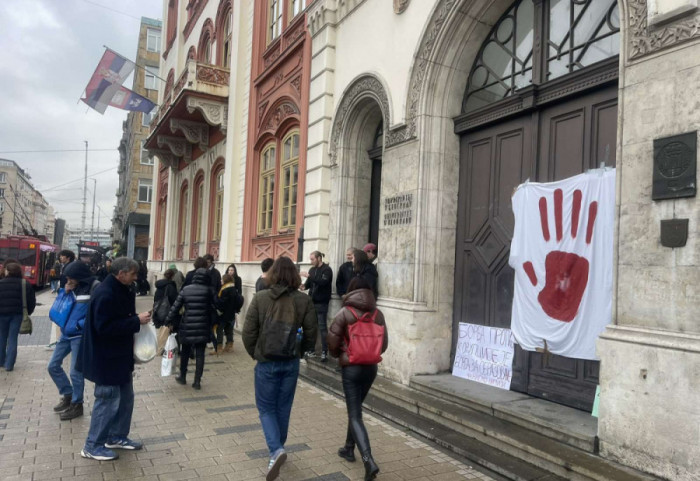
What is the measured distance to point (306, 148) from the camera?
10.8 m

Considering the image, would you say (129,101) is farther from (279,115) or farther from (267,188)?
(279,115)

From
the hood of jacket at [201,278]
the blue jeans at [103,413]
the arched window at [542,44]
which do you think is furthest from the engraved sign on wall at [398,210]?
the blue jeans at [103,413]

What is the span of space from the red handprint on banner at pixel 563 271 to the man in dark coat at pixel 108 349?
410 cm

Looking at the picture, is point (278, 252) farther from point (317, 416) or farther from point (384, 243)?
point (317, 416)

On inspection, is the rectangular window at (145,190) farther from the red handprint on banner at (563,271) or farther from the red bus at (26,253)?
the red handprint on banner at (563,271)

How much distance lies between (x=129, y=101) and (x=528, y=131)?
51.5 feet

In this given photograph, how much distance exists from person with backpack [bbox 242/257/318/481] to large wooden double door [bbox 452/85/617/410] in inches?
116

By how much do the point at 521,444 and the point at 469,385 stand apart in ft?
5.80

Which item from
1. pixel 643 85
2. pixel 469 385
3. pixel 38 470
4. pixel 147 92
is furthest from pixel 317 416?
pixel 147 92

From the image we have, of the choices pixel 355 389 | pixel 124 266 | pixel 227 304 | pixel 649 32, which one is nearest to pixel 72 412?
pixel 124 266

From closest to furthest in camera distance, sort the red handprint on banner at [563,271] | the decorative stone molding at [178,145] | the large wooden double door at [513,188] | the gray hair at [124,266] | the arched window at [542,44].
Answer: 1. the gray hair at [124,266]
2. the red handprint on banner at [563,271]
3. the large wooden double door at [513,188]
4. the arched window at [542,44]
5. the decorative stone molding at [178,145]

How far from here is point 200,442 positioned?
5082mm

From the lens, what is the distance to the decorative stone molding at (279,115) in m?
12.0

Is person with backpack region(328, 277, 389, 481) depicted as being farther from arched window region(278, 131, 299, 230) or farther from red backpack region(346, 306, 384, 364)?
arched window region(278, 131, 299, 230)
